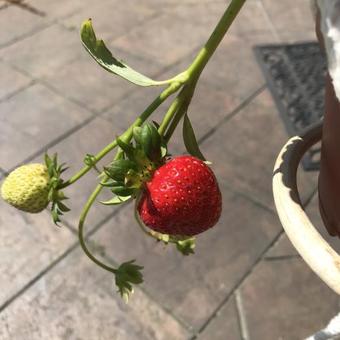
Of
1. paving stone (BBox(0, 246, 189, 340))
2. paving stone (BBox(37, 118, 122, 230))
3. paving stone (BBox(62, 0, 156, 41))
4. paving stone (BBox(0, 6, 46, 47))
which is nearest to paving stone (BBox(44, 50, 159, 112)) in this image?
paving stone (BBox(37, 118, 122, 230))

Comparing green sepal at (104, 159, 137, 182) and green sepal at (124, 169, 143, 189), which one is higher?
green sepal at (104, 159, 137, 182)

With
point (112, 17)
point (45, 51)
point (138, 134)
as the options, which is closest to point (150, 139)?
point (138, 134)

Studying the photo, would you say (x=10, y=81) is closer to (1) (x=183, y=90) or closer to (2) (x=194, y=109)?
(2) (x=194, y=109)

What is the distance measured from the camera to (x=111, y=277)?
60.7 inches

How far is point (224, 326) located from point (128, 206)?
1.73ft

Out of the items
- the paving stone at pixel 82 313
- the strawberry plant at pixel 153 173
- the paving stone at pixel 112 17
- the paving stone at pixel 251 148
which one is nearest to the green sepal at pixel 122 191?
the strawberry plant at pixel 153 173

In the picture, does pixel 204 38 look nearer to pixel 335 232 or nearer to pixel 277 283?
pixel 277 283

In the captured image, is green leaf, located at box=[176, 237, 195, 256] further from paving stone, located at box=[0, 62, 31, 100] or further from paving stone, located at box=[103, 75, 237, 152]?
paving stone, located at box=[0, 62, 31, 100]

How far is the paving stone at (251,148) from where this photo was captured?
1814mm

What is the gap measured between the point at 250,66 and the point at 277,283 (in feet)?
3.71

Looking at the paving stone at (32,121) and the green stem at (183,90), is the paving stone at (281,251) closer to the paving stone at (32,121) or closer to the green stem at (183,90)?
the paving stone at (32,121)

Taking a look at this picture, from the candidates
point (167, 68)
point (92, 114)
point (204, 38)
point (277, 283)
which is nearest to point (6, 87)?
point (92, 114)

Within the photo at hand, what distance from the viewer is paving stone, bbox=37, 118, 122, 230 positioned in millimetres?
1712

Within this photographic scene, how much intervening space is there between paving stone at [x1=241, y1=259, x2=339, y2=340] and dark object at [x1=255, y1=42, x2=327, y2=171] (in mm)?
441
